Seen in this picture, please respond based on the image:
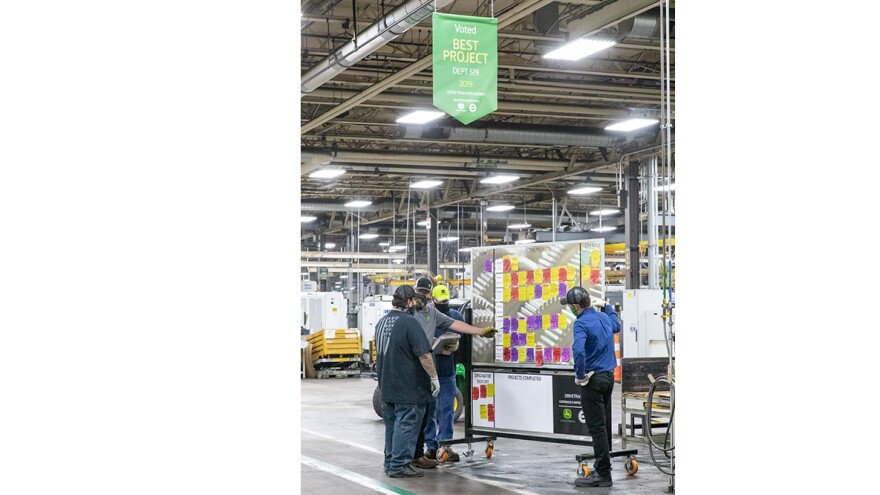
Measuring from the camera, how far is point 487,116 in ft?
51.9

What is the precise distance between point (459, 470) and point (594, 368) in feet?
5.74

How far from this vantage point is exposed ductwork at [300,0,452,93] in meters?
8.79

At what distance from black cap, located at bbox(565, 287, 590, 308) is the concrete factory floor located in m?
1.47

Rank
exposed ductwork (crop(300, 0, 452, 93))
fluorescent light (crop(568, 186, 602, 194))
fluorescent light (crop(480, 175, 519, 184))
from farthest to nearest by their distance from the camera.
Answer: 1. fluorescent light (crop(568, 186, 602, 194))
2. fluorescent light (crop(480, 175, 519, 184))
3. exposed ductwork (crop(300, 0, 452, 93))

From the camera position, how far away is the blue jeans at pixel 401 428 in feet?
26.9

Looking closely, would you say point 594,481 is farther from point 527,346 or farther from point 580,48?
point 580,48

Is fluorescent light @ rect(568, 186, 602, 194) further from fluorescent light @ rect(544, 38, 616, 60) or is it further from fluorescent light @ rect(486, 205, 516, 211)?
fluorescent light @ rect(544, 38, 616, 60)

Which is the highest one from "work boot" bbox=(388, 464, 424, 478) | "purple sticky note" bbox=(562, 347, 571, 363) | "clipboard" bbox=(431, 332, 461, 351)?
"clipboard" bbox=(431, 332, 461, 351)

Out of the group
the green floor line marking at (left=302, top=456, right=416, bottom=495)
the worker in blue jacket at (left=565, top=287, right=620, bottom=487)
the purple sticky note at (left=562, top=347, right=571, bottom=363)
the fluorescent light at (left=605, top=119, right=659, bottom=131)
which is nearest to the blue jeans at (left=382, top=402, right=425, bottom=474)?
the green floor line marking at (left=302, top=456, right=416, bottom=495)
